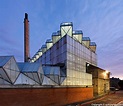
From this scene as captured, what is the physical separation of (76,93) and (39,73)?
1194cm

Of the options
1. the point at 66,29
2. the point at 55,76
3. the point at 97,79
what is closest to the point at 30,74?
the point at 55,76

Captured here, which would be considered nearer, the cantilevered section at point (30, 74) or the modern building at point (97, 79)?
the cantilevered section at point (30, 74)

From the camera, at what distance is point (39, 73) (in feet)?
87.8

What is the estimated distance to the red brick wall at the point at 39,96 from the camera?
66.0 feet

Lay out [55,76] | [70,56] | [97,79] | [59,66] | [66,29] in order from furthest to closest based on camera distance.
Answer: [97,79]
[66,29]
[70,56]
[59,66]
[55,76]

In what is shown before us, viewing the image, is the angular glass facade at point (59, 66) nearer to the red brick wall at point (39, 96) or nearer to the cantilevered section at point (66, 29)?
the cantilevered section at point (66, 29)

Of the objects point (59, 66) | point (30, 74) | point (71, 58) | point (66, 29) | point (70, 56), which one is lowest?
point (30, 74)

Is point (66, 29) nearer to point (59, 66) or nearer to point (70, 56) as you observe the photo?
point (70, 56)

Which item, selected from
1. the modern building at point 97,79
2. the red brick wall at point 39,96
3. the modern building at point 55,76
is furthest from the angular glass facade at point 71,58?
the modern building at point 97,79

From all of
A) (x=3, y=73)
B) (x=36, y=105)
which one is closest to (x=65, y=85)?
(x=36, y=105)

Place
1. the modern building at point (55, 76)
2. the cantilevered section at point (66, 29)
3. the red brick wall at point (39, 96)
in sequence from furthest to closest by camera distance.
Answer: the cantilevered section at point (66, 29) < the modern building at point (55, 76) < the red brick wall at point (39, 96)

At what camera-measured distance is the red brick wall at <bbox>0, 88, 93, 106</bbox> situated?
2012cm

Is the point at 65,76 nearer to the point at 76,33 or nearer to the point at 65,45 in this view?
the point at 65,45

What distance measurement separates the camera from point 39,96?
25.1 meters
